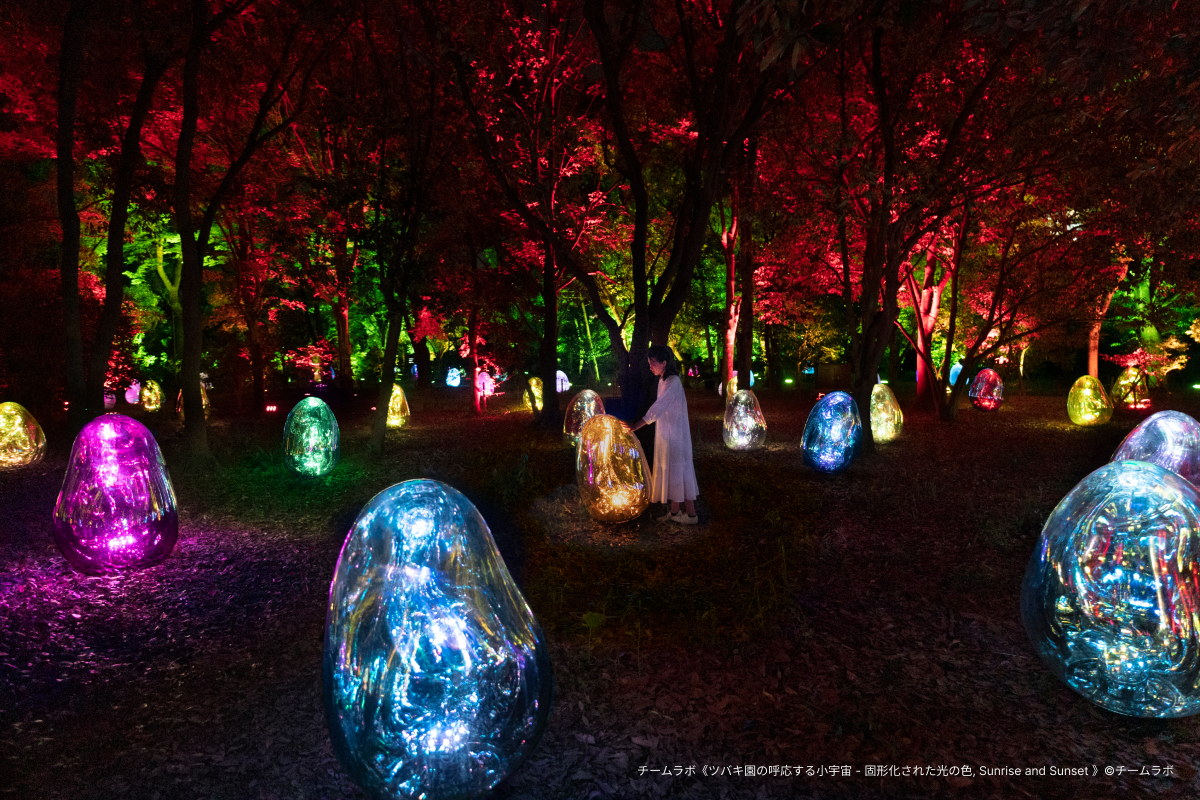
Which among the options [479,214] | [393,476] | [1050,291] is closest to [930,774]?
[393,476]

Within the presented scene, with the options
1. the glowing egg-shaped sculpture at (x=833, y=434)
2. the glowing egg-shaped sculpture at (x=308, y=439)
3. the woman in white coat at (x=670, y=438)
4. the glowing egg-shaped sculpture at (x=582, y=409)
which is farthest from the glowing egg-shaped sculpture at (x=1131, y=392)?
the glowing egg-shaped sculpture at (x=308, y=439)

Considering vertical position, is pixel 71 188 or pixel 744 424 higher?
pixel 71 188

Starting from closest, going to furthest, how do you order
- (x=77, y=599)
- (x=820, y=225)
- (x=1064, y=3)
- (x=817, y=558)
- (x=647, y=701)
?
(x=647, y=701) < (x=1064, y=3) < (x=77, y=599) < (x=817, y=558) < (x=820, y=225)

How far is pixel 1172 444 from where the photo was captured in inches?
275

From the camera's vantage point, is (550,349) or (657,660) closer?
(657,660)

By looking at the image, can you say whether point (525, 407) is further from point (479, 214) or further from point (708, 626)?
point (708, 626)

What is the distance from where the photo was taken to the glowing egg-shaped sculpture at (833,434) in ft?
33.5

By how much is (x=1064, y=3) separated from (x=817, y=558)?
516 cm

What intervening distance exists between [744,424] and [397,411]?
33.5 ft

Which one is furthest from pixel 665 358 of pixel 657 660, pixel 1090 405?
pixel 1090 405

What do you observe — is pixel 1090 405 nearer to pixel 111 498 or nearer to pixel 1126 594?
pixel 1126 594

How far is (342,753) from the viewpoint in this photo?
9.37 feet

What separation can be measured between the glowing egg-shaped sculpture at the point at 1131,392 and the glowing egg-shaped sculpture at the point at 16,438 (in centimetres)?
2796

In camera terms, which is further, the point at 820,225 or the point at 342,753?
the point at 820,225
